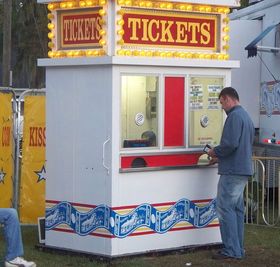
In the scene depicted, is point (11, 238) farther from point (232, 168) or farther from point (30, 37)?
point (30, 37)

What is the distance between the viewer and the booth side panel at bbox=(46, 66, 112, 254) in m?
8.20

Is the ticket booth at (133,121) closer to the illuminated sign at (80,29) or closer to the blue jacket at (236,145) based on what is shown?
the illuminated sign at (80,29)

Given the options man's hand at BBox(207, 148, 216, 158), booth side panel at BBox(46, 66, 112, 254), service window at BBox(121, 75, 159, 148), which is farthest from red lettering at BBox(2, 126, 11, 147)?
man's hand at BBox(207, 148, 216, 158)

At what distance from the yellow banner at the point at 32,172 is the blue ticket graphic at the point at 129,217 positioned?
6.31ft

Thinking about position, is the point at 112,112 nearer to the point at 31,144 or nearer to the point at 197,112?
the point at 197,112

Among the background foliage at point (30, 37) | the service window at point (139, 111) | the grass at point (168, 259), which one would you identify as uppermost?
the background foliage at point (30, 37)

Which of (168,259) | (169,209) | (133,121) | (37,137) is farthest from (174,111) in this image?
(37,137)

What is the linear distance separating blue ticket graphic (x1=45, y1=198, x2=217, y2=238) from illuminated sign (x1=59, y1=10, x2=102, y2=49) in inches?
71.8

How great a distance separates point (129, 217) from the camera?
8281 millimetres

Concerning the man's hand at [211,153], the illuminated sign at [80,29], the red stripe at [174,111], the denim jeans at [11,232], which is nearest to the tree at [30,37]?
the illuminated sign at [80,29]

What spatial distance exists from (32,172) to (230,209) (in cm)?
342

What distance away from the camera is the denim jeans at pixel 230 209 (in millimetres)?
8461

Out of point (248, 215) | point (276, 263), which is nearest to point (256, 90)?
point (248, 215)

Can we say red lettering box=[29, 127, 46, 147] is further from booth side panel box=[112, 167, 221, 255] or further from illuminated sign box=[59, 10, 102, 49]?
booth side panel box=[112, 167, 221, 255]
